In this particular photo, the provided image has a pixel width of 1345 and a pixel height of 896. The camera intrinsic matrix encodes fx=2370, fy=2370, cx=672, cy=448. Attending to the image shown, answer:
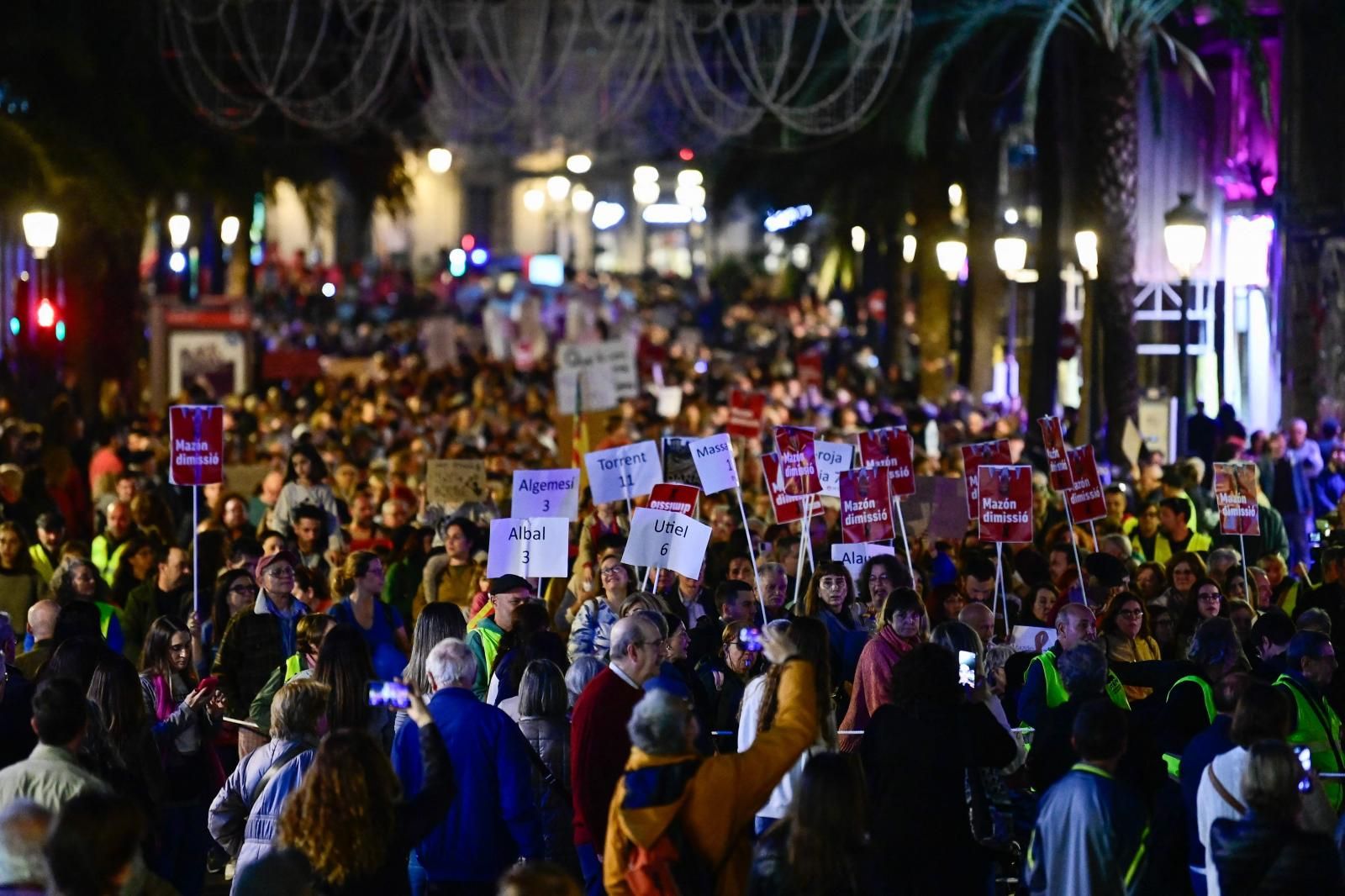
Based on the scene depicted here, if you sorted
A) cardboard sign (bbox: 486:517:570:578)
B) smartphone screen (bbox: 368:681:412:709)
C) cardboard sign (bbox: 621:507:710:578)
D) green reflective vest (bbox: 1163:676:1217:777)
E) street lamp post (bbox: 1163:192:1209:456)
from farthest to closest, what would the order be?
street lamp post (bbox: 1163:192:1209:456) → cardboard sign (bbox: 486:517:570:578) → cardboard sign (bbox: 621:507:710:578) → green reflective vest (bbox: 1163:676:1217:777) → smartphone screen (bbox: 368:681:412:709)

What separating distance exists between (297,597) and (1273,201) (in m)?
19.5

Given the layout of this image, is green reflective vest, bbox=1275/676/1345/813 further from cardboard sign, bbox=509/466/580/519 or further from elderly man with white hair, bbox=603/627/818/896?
cardboard sign, bbox=509/466/580/519

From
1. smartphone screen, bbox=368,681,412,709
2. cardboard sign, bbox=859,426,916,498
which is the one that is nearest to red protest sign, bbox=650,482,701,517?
cardboard sign, bbox=859,426,916,498

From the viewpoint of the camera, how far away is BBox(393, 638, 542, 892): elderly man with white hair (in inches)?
308

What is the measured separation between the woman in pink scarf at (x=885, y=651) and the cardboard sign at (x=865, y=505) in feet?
15.4

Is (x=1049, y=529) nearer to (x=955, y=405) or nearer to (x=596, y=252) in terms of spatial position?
(x=955, y=405)

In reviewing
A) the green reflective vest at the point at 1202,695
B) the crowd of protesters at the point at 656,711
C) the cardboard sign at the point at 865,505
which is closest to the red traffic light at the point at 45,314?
the crowd of protesters at the point at 656,711

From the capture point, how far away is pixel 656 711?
22.1 feet

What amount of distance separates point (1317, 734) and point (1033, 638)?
2305 mm

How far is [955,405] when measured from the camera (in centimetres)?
3262

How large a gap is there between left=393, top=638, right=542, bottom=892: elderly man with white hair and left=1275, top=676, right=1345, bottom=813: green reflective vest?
294 cm

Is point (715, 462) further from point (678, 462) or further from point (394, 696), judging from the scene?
point (394, 696)

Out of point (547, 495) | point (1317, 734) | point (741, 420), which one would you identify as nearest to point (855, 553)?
point (547, 495)

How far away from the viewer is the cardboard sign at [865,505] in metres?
14.3
